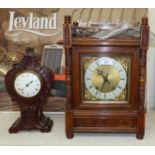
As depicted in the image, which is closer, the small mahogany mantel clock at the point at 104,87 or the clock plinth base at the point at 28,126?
the small mahogany mantel clock at the point at 104,87

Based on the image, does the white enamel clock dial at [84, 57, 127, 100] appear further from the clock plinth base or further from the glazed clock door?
the clock plinth base

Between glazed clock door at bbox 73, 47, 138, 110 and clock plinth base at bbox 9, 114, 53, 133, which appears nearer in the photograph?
glazed clock door at bbox 73, 47, 138, 110

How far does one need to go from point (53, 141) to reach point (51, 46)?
1.36 feet

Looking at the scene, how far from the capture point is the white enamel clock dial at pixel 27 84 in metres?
1.05

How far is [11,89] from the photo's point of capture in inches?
41.9

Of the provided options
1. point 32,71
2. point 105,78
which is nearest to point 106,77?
point 105,78

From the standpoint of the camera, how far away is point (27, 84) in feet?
3.46

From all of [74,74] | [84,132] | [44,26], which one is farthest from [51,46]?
[84,132]

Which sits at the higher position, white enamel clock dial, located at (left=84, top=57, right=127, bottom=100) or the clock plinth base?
white enamel clock dial, located at (left=84, top=57, right=127, bottom=100)

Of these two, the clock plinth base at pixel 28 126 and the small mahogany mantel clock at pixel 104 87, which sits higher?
the small mahogany mantel clock at pixel 104 87

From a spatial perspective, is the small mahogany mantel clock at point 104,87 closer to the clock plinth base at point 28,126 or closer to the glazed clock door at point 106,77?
the glazed clock door at point 106,77

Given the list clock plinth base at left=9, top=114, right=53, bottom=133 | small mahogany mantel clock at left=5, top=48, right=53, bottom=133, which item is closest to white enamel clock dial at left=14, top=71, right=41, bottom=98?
small mahogany mantel clock at left=5, top=48, right=53, bottom=133

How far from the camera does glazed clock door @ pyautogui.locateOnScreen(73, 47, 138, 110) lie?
1.00 m

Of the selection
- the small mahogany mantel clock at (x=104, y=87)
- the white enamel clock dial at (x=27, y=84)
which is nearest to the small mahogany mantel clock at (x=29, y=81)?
the white enamel clock dial at (x=27, y=84)
